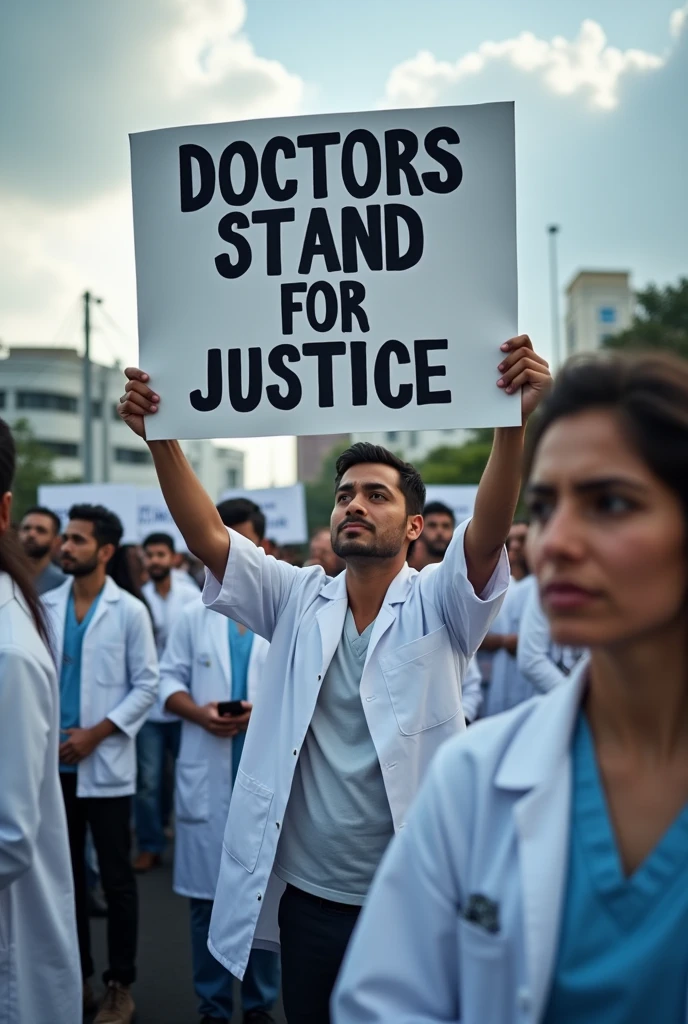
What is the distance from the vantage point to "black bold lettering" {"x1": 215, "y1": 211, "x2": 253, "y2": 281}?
293cm

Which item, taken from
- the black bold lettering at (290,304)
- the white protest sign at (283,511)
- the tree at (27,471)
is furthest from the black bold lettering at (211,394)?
the tree at (27,471)

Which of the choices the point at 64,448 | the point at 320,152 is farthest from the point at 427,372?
the point at 64,448

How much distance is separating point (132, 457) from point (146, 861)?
211 feet

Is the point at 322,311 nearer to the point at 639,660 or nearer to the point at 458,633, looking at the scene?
the point at 458,633

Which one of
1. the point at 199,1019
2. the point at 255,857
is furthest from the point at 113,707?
the point at 255,857

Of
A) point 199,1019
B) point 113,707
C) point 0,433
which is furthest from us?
point 113,707

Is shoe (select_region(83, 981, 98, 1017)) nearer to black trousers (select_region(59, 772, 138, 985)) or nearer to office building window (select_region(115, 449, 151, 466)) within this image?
black trousers (select_region(59, 772, 138, 985))

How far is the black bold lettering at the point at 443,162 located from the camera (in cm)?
281

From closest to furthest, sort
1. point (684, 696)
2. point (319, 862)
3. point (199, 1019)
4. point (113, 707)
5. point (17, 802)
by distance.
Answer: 1. point (684, 696)
2. point (17, 802)
3. point (319, 862)
4. point (199, 1019)
5. point (113, 707)

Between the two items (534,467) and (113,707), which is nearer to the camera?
(534,467)

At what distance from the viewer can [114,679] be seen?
204 inches

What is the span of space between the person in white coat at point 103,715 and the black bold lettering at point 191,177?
90.4 inches

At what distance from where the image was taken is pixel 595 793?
1.49 meters

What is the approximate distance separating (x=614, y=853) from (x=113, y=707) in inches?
162
